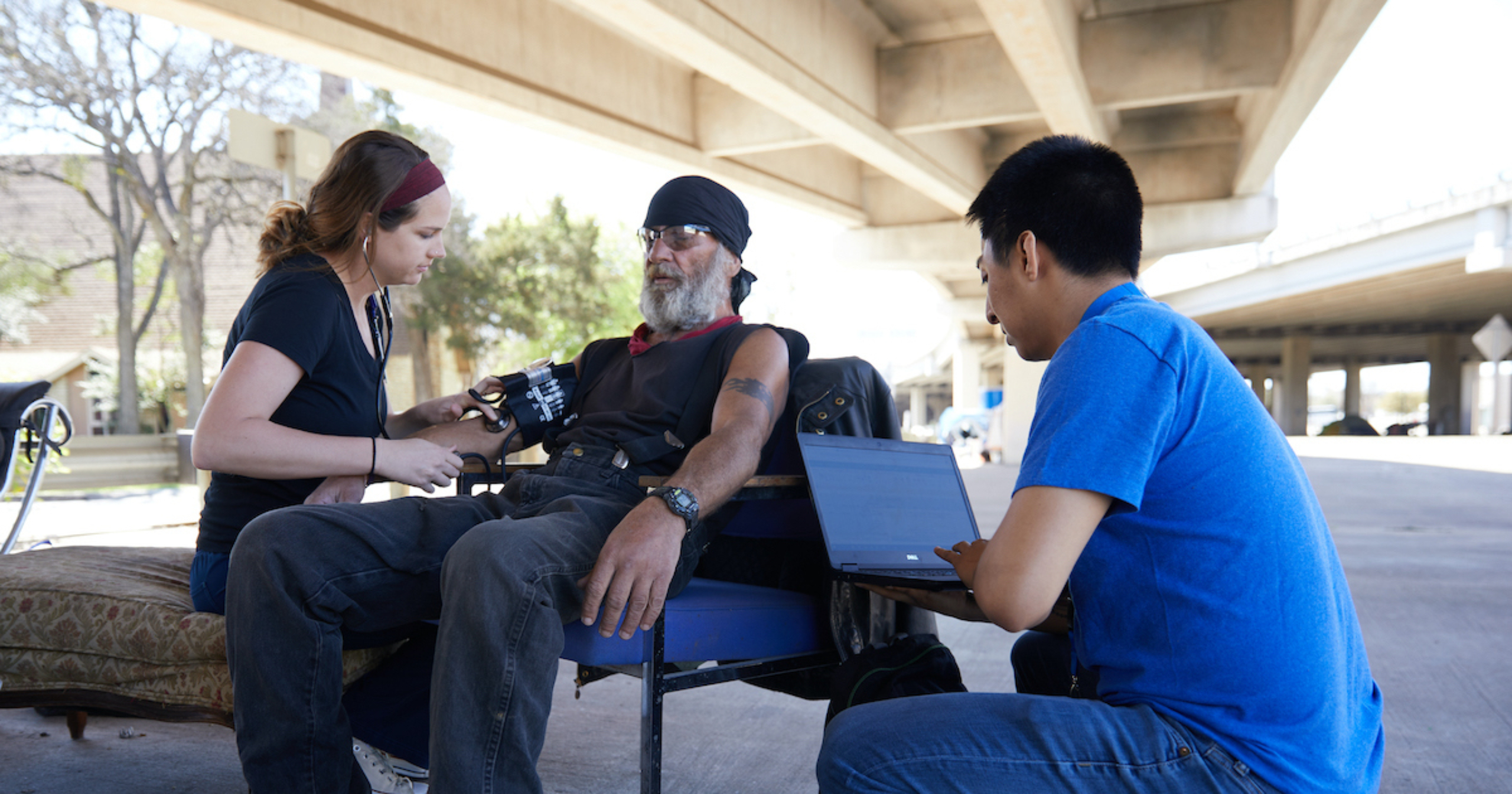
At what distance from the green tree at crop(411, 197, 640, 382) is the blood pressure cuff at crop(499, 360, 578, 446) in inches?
968

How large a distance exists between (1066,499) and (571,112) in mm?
7892

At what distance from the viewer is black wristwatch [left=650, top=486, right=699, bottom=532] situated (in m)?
2.21

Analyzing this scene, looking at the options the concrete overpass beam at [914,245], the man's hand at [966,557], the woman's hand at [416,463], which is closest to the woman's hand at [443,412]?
the woman's hand at [416,463]

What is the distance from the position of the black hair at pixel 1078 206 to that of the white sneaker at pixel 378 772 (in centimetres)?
194

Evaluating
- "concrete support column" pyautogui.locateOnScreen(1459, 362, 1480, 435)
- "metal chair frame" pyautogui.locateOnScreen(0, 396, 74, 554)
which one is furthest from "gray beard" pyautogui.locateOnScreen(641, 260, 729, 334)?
"concrete support column" pyautogui.locateOnScreen(1459, 362, 1480, 435)

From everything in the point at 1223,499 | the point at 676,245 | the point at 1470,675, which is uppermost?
the point at 676,245

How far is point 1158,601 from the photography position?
1.51 meters

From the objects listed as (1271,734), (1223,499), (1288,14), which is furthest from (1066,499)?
(1288,14)

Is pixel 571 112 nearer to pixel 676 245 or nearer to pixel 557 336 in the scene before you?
pixel 676 245

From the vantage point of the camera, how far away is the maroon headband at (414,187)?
2.59 m

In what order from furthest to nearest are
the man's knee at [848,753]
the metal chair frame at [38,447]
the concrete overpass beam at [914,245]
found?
the concrete overpass beam at [914,245], the metal chair frame at [38,447], the man's knee at [848,753]

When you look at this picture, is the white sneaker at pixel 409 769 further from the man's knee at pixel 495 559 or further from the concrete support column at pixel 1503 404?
the concrete support column at pixel 1503 404

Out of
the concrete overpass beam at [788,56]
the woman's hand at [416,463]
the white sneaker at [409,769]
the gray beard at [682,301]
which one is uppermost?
the concrete overpass beam at [788,56]

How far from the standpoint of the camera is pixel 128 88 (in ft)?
77.5
